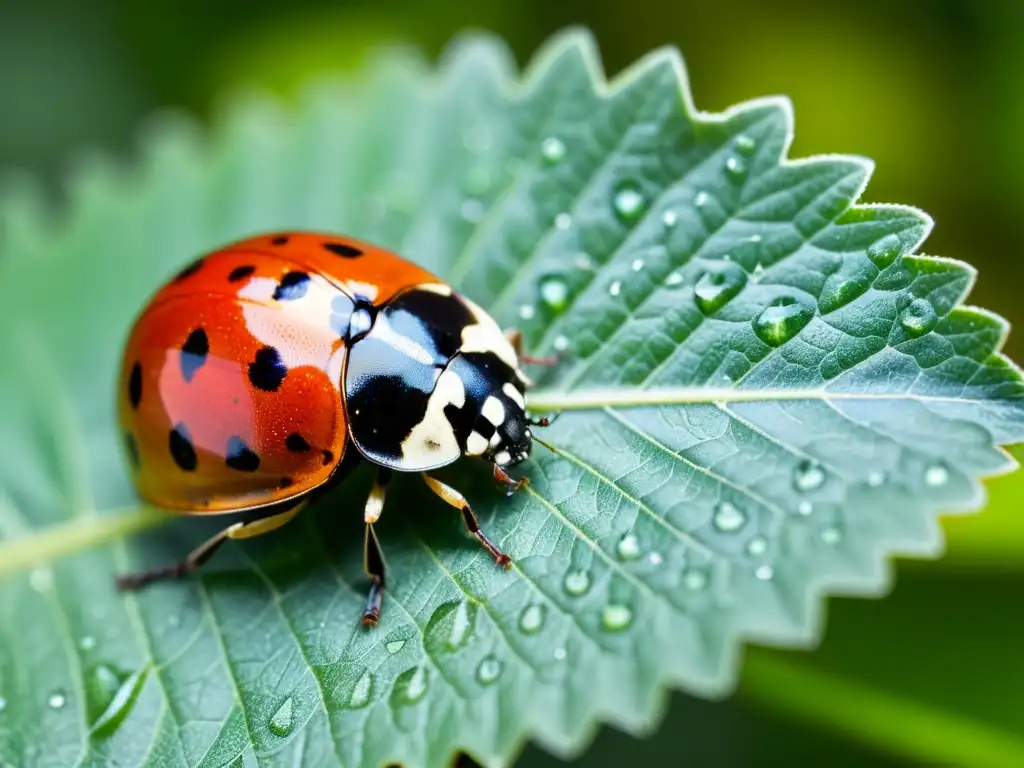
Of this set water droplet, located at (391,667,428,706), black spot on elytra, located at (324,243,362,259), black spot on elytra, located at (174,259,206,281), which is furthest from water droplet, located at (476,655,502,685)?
black spot on elytra, located at (174,259,206,281)

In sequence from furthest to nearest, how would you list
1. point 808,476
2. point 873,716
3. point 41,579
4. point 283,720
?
point 41,579 < point 873,716 < point 283,720 < point 808,476

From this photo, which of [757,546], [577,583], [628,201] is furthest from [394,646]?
[628,201]

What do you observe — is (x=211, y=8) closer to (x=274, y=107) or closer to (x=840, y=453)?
(x=274, y=107)

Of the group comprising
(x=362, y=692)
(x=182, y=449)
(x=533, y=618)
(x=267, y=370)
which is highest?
(x=267, y=370)

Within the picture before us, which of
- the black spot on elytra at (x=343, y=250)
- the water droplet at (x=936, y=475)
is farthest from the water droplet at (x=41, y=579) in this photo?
Answer: the water droplet at (x=936, y=475)

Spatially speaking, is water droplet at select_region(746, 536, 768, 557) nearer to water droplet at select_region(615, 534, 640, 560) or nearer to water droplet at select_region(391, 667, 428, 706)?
water droplet at select_region(615, 534, 640, 560)

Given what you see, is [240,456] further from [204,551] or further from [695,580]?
[695,580]

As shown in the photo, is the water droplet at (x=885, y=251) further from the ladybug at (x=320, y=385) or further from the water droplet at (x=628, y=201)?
the ladybug at (x=320, y=385)
